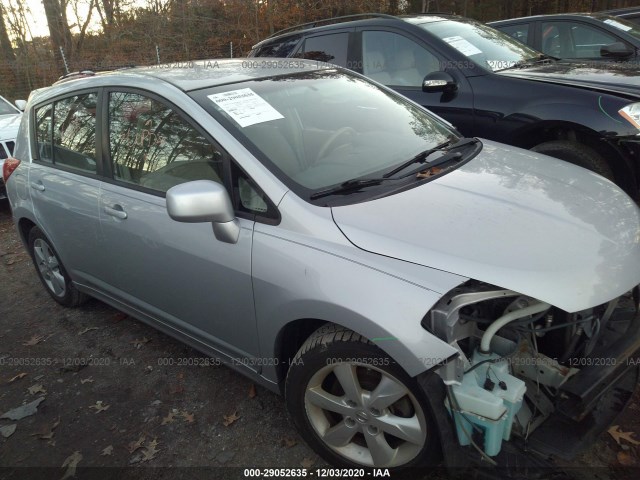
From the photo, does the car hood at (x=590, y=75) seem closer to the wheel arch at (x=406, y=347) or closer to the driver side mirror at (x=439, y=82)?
the driver side mirror at (x=439, y=82)

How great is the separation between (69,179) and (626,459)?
3.37 metres

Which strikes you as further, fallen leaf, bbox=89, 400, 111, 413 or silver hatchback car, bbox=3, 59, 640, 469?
→ fallen leaf, bbox=89, 400, 111, 413

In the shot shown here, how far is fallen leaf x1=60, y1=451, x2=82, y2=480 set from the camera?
2.35 m

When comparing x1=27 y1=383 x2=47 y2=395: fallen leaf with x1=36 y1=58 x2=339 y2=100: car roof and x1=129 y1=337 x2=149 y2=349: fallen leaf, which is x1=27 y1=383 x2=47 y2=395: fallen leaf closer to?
x1=129 y1=337 x2=149 y2=349: fallen leaf

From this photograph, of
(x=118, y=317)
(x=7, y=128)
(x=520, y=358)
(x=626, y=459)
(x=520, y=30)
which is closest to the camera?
(x=520, y=358)

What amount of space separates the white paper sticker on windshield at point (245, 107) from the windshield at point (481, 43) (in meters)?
2.45

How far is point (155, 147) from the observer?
103 inches

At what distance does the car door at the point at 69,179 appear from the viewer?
9.73ft

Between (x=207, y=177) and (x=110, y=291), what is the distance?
132cm

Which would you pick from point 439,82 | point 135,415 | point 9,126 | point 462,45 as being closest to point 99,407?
point 135,415

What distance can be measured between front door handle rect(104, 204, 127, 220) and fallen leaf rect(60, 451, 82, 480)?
1.24 meters

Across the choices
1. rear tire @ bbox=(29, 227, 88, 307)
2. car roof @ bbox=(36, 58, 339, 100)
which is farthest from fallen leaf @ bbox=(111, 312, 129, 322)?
car roof @ bbox=(36, 58, 339, 100)

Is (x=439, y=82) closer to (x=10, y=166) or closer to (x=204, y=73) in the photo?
(x=204, y=73)

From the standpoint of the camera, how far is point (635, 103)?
334 centimetres
